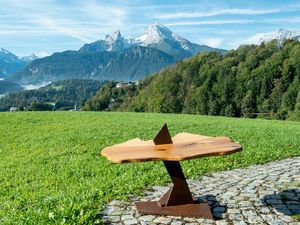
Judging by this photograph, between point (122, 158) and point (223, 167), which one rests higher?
point (122, 158)

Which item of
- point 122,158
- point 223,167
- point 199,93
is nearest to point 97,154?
point 223,167

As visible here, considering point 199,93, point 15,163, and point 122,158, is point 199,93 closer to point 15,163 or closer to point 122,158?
point 15,163

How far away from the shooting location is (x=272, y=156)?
1402 cm

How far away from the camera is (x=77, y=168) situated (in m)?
12.7

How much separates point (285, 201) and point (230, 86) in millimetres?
105137

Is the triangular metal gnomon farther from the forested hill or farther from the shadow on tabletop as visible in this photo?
the forested hill

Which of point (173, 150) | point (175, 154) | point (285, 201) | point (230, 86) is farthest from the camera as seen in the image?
point (230, 86)

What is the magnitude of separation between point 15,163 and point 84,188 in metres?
5.91

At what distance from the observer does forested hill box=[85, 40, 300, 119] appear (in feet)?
Answer: 335

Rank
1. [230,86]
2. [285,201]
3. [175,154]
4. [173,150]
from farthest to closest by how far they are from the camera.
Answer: [230,86], [285,201], [173,150], [175,154]

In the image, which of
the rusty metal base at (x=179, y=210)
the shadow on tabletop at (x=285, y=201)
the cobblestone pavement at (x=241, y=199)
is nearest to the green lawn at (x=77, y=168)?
the cobblestone pavement at (x=241, y=199)

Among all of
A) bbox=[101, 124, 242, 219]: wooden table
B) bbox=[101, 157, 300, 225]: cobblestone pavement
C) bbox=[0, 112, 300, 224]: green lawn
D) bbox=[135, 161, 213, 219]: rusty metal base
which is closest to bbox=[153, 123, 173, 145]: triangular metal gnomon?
bbox=[101, 124, 242, 219]: wooden table

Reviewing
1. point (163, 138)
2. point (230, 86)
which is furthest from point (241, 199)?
point (230, 86)

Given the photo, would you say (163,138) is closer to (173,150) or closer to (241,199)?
(173,150)
